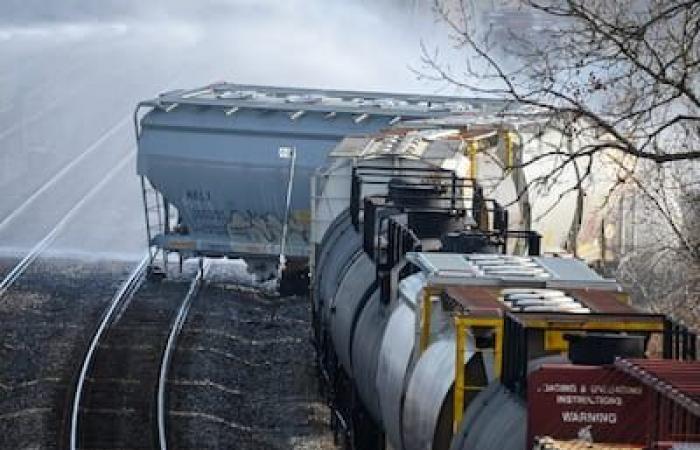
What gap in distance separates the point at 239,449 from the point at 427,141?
4004 mm

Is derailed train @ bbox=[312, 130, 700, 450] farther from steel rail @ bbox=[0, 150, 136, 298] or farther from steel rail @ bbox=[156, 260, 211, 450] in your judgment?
steel rail @ bbox=[0, 150, 136, 298]

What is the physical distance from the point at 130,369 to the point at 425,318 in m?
10.9

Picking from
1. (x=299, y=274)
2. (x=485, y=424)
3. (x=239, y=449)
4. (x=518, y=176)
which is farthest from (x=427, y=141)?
(x=485, y=424)

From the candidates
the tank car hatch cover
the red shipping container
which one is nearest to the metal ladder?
the tank car hatch cover

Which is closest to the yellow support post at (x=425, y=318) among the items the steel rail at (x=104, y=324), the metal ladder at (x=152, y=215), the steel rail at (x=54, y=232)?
the steel rail at (x=104, y=324)

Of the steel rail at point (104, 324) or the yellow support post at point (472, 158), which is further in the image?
the yellow support post at point (472, 158)

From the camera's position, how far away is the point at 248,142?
27609 millimetres

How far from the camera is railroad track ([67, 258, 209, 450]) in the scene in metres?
18.1

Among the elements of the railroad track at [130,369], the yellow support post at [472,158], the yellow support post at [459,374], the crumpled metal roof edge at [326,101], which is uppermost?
the crumpled metal roof edge at [326,101]

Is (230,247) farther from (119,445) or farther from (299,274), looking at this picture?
(119,445)

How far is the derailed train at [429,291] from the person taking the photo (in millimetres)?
8406

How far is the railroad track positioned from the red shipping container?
9.52 meters

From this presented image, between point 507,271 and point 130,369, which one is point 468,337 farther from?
point 130,369

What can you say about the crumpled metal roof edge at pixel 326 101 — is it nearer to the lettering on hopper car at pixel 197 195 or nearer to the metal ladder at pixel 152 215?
the lettering on hopper car at pixel 197 195
